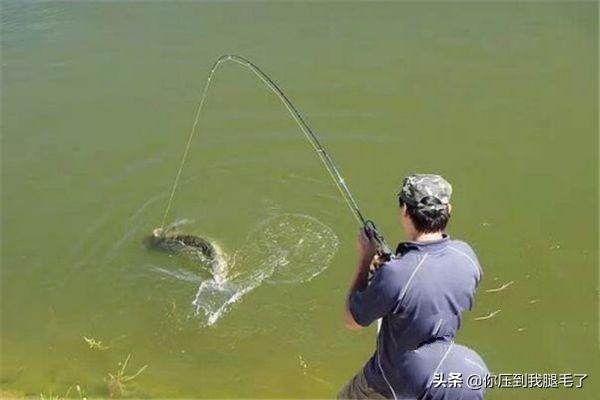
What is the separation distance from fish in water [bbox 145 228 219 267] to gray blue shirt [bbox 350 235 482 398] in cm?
390

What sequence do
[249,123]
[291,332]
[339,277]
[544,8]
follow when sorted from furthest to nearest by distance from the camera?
[544,8], [249,123], [339,277], [291,332]

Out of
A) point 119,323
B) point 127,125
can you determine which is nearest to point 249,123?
point 127,125

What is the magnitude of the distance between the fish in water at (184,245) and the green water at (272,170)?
15 cm

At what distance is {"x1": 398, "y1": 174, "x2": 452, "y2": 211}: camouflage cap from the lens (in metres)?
3.33

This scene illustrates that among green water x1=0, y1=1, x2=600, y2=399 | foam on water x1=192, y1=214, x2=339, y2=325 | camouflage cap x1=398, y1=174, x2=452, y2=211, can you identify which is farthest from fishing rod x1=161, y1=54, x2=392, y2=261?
foam on water x1=192, y1=214, x2=339, y2=325

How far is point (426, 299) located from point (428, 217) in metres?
0.39

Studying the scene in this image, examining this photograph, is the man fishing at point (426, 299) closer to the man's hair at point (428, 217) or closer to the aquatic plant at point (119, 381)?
the man's hair at point (428, 217)

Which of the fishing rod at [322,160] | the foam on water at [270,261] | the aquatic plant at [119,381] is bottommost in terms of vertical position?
the aquatic plant at [119,381]

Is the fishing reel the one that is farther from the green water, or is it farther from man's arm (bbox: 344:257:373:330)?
the green water

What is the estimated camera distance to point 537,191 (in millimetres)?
7676

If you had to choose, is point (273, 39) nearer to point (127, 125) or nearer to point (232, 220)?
point (127, 125)

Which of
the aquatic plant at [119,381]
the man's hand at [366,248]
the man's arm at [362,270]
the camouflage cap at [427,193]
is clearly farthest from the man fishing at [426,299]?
the aquatic plant at [119,381]

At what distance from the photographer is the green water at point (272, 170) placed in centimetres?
622

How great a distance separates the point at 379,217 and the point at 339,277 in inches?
39.0
